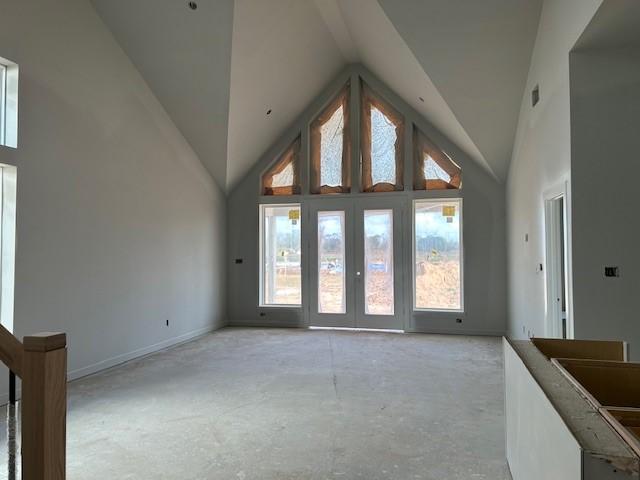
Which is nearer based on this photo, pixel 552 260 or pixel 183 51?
pixel 552 260

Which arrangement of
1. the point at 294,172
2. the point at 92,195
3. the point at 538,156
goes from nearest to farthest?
1. the point at 538,156
2. the point at 92,195
3. the point at 294,172

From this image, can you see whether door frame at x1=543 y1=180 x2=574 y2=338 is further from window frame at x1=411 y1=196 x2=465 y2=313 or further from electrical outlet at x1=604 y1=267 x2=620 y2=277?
window frame at x1=411 y1=196 x2=465 y2=313

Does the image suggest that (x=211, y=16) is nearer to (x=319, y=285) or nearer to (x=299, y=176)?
(x=299, y=176)

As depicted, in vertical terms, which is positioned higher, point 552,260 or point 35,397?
point 552,260

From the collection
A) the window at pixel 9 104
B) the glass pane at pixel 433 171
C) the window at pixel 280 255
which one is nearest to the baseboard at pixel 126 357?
the window at pixel 280 255

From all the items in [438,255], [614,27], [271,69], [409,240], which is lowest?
[438,255]

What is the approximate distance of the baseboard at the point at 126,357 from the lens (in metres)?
4.39

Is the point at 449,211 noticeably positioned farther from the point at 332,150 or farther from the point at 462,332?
the point at 332,150

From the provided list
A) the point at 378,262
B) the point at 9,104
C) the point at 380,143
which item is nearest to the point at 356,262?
the point at 378,262

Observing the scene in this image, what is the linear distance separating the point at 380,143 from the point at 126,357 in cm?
504

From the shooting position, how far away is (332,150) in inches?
301

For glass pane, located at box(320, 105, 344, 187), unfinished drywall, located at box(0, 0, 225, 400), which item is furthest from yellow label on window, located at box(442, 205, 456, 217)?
unfinished drywall, located at box(0, 0, 225, 400)

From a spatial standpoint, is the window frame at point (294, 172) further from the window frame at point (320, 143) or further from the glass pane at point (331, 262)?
the glass pane at point (331, 262)

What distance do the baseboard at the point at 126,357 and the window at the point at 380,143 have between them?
3685mm
